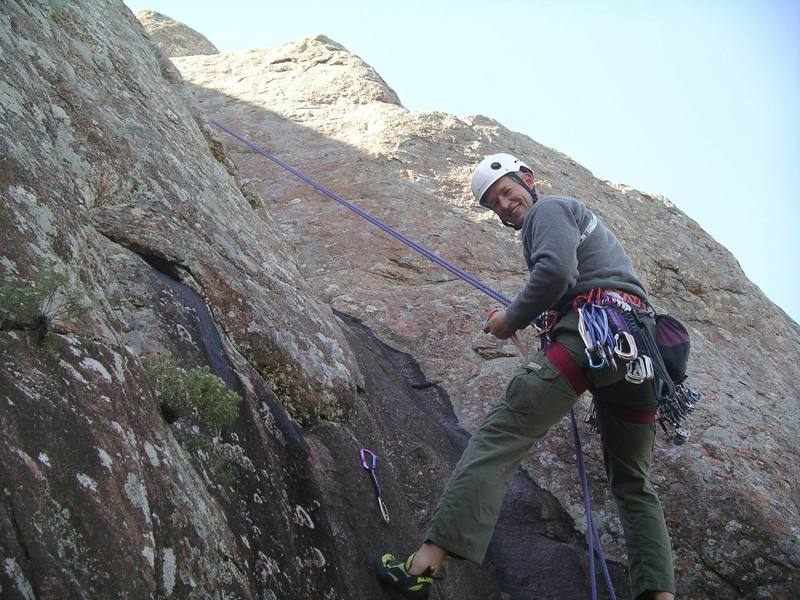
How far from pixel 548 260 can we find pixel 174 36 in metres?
14.8

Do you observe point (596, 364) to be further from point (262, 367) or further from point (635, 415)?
point (262, 367)

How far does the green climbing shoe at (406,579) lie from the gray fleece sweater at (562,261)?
129cm

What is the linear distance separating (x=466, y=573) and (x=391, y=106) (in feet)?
25.4

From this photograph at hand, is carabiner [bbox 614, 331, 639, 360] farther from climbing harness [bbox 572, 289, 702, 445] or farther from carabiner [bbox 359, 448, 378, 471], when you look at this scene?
carabiner [bbox 359, 448, 378, 471]

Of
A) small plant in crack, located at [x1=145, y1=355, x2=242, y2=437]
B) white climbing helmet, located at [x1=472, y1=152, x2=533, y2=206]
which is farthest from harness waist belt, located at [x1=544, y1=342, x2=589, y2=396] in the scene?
small plant in crack, located at [x1=145, y1=355, x2=242, y2=437]

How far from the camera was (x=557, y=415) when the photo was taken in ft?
11.5

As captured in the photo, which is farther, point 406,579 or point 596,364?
point 596,364

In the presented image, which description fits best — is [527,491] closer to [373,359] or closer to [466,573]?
[466,573]

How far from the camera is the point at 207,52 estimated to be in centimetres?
1606

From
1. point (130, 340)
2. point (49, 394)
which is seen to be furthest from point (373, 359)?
point (49, 394)

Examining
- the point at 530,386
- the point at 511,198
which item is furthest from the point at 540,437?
the point at 511,198

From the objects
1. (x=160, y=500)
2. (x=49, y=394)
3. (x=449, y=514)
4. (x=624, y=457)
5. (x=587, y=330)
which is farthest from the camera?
(x=624, y=457)

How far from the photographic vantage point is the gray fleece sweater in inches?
138

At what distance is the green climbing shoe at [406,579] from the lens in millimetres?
3184
